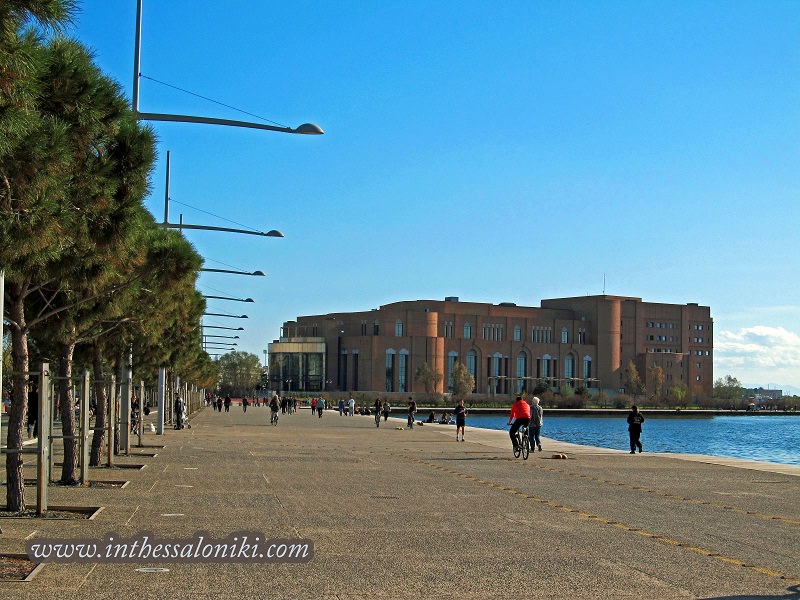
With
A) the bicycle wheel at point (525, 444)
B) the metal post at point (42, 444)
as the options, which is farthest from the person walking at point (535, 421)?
the metal post at point (42, 444)

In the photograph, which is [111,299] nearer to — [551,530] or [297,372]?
[551,530]

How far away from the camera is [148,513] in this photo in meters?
15.0

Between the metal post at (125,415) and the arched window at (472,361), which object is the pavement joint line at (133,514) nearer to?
the metal post at (125,415)

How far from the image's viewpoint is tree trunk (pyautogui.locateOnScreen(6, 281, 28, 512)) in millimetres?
14508

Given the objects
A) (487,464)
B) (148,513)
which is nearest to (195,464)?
(487,464)

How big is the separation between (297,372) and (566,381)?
4305 cm

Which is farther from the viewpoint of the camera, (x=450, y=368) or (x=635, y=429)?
(x=450, y=368)

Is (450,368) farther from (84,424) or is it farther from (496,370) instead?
(84,424)

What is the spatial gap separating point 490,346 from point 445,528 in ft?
515

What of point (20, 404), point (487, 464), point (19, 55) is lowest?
point (487, 464)

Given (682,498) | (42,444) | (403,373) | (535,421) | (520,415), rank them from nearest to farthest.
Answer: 1. (42,444)
2. (682,498)
3. (520,415)
4. (535,421)
5. (403,373)

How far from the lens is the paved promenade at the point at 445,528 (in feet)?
33.2

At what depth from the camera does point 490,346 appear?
17050cm

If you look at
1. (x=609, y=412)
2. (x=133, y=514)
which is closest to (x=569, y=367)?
(x=609, y=412)
